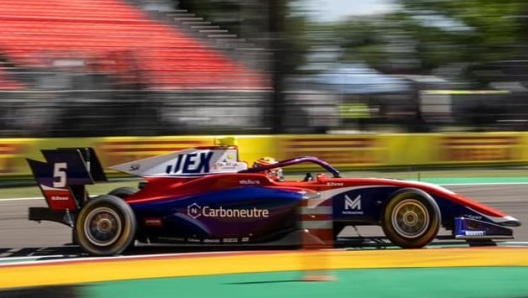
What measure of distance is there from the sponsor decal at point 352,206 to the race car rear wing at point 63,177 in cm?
240

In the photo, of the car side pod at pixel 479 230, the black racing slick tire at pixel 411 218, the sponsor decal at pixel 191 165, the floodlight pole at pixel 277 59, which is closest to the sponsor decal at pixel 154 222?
the sponsor decal at pixel 191 165

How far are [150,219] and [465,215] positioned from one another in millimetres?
2900

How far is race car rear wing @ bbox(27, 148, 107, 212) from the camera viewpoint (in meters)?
7.58

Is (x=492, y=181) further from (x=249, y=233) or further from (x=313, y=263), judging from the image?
(x=313, y=263)

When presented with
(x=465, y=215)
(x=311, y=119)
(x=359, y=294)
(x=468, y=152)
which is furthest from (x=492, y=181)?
(x=359, y=294)

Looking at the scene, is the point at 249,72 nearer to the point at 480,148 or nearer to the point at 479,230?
the point at 480,148

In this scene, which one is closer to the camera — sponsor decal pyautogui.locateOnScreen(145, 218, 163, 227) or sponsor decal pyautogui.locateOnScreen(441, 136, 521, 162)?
sponsor decal pyautogui.locateOnScreen(145, 218, 163, 227)

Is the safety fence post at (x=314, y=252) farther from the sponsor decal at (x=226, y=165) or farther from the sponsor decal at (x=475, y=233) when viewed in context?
the sponsor decal at (x=475, y=233)

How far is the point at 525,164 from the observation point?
57.9 ft

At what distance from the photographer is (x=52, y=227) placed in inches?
376

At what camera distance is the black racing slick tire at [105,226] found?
7.31 m

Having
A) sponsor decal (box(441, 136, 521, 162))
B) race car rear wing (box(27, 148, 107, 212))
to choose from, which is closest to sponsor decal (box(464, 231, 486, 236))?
race car rear wing (box(27, 148, 107, 212))

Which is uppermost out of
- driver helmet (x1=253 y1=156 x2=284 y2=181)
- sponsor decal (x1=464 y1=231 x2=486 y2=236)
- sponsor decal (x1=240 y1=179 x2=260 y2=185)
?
driver helmet (x1=253 y1=156 x2=284 y2=181)

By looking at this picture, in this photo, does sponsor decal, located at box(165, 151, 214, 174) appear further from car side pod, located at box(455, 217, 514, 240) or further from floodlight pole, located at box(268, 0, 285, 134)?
floodlight pole, located at box(268, 0, 285, 134)
